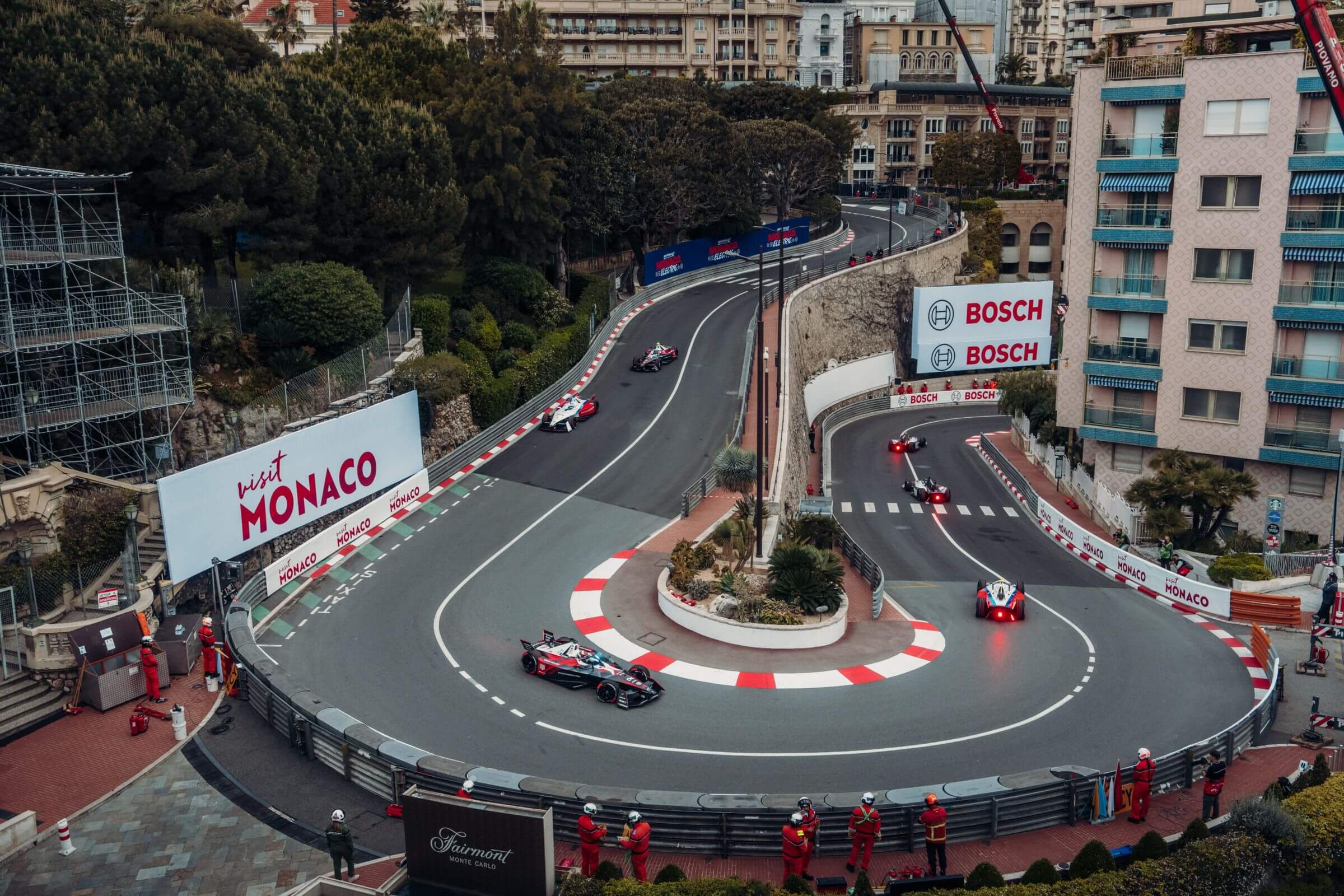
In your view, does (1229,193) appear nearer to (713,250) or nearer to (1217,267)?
(1217,267)

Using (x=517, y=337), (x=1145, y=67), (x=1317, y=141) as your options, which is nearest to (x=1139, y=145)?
(x=1145, y=67)

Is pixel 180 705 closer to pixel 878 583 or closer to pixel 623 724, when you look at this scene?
pixel 623 724

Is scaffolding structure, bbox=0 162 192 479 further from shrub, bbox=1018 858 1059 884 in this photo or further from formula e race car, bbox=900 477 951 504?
formula e race car, bbox=900 477 951 504

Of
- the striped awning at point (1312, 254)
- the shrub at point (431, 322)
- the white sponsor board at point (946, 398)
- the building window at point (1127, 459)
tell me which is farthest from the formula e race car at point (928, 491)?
the shrub at point (431, 322)

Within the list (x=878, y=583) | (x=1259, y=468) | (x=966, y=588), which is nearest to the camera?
(x=878, y=583)

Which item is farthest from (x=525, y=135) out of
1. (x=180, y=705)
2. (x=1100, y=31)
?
(x=1100, y=31)
